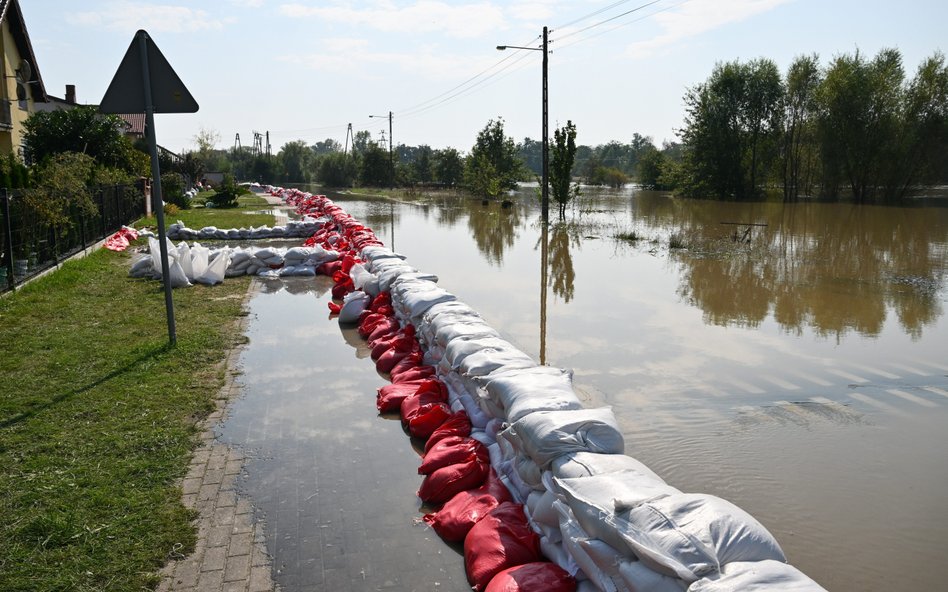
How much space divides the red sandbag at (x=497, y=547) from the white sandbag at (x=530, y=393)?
0.60 m

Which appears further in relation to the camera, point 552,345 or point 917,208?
point 917,208

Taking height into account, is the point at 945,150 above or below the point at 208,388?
above

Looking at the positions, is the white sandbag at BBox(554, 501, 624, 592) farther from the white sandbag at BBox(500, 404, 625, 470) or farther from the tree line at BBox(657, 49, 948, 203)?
the tree line at BBox(657, 49, 948, 203)

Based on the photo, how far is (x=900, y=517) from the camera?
4129 millimetres

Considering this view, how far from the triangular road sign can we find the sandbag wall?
2804 millimetres

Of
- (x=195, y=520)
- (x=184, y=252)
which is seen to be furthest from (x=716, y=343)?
(x=184, y=252)

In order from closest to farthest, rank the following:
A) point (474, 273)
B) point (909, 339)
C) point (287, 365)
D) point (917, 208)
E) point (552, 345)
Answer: point (287, 365) < point (552, 345) < point (909, 339) < point (474, 273) < point (917, 208)

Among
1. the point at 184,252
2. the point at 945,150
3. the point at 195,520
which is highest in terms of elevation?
the point at 945,150

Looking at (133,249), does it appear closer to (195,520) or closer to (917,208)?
(195,520)

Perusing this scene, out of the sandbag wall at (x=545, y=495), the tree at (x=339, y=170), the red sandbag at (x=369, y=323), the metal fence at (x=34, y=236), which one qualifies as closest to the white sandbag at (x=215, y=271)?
the metal fence at (x=34, y=236)

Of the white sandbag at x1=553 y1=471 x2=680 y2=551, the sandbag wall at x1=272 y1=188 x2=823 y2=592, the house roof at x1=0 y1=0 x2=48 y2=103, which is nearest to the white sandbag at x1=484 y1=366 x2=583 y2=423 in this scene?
the sandbag wall at x1=272 y1=188 x2=823 y2=592

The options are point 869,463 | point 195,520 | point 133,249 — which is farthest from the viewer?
point 133,249

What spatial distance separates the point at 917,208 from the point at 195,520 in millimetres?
38046

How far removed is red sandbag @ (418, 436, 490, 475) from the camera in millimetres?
4008
